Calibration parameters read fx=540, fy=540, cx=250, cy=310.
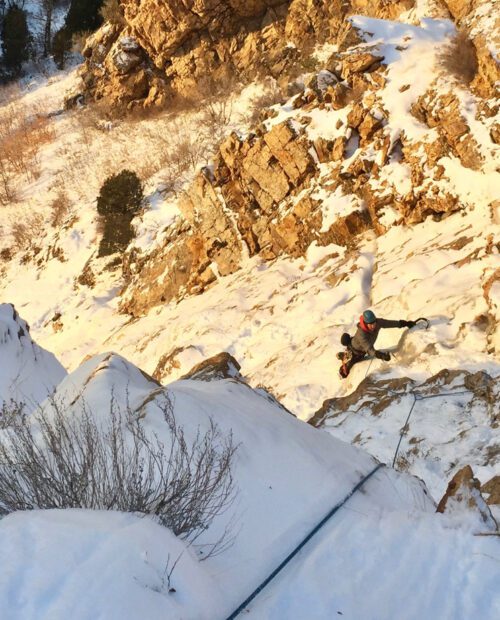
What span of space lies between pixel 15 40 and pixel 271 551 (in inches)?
1385

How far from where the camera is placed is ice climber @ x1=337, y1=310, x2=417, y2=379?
7.65 meters

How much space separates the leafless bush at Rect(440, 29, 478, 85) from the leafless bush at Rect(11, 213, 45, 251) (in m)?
15.6

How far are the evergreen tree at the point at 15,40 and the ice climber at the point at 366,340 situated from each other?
31704 millimetres

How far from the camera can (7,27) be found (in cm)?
3088

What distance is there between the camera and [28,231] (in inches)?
855

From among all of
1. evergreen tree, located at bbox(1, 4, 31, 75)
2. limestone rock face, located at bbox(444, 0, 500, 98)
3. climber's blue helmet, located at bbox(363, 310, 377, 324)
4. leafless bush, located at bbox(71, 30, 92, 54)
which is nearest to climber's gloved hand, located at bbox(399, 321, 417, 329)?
climber's blue helmet, located at bbox(363, 310, 377, 324)

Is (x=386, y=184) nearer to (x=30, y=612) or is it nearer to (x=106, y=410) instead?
(x=106, y=410)

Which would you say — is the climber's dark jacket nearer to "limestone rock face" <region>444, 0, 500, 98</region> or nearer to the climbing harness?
the climbing harness

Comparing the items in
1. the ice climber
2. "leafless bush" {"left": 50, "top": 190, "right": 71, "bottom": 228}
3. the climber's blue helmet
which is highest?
"leafless bush" {"left": 50, "top": 190, "right": 71, "bottom": 228}

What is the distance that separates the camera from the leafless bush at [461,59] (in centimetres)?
1081

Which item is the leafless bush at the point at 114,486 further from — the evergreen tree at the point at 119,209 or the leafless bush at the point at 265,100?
the leafless bush at the point at 265,100

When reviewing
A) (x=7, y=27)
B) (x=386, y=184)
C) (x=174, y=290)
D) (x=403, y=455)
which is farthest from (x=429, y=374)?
(x=7, y=27)

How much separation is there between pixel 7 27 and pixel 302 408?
32.4 metres

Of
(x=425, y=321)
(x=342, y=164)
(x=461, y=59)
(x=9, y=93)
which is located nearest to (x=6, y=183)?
(x=9, y=93)
